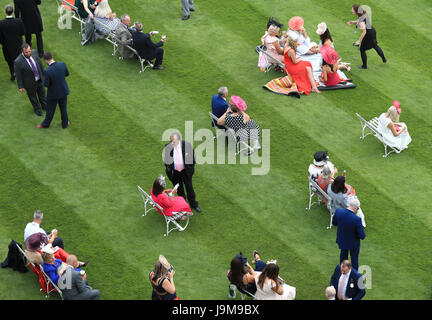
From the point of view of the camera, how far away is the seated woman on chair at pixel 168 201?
15961mm

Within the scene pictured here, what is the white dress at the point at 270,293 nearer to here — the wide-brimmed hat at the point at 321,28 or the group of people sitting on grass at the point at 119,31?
the group of people sitting on grass at the point at 119,31

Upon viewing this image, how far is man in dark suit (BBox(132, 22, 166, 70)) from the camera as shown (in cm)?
2061

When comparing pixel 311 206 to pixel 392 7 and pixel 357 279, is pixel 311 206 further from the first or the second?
pixel 392 7

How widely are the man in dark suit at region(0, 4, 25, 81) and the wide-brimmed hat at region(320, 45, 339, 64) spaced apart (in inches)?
302

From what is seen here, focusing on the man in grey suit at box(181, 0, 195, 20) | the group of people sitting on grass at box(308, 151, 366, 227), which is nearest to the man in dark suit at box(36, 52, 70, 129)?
the man in grey suit at box(181, 0, 195, 20)

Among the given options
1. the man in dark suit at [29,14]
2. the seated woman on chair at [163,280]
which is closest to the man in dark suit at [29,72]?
the man in dark suit at [29,14]

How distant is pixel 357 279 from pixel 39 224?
20.5 feet

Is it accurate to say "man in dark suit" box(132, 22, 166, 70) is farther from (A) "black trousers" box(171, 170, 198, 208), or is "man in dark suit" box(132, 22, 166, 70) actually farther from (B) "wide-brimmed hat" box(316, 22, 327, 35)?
(A) "black trousers" box(171, 170, 198, 208)

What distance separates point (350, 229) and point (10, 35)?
34.1ft

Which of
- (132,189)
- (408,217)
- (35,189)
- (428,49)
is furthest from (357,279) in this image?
(428,49)

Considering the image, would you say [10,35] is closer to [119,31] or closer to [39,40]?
[39,40]

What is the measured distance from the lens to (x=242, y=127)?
1841 centimetres

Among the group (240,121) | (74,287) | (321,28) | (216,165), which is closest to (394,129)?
(240,121)

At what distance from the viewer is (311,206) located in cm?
1689
